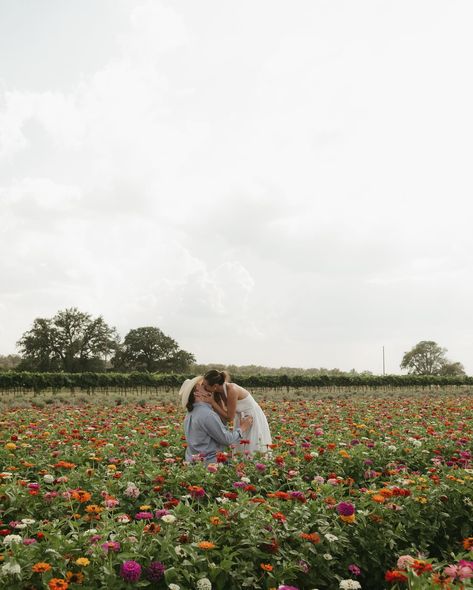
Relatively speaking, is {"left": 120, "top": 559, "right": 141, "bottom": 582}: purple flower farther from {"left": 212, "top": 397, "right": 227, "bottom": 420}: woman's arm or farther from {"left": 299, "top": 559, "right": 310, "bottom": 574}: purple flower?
{"left": 212, "top": 397, "right": 227, "bottom": 420}: woman's arm

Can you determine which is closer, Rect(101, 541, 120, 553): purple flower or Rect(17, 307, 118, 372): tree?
Rect(101, 541, 120, 553): purple flower

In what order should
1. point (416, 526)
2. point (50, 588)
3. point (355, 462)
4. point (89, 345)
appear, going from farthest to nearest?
1. point (89, 345)
2. point (355, 462)
3. point (416, 526)
4. point (50, 588)

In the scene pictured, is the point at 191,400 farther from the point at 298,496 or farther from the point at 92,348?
the point at 92,348

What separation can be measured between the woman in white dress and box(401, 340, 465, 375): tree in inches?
4112

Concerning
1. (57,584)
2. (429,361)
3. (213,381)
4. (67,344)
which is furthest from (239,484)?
(429,361)

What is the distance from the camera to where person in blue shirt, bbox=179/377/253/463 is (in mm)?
5781

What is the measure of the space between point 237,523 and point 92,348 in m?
73.8

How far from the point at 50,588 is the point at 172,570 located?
617mm

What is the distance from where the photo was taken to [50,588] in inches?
104

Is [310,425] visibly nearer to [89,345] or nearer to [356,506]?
[356,506]

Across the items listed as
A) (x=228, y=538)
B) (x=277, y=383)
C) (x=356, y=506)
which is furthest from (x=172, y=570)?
(x=277, y=383)

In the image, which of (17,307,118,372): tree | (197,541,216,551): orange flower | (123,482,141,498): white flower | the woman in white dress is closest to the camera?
(197,541,216,551): orange flower

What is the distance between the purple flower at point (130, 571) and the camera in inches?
110

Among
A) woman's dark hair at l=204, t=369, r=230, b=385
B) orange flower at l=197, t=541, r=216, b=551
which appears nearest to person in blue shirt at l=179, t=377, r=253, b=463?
woman's dark hair at l=204, t=369, r=230, b=385
